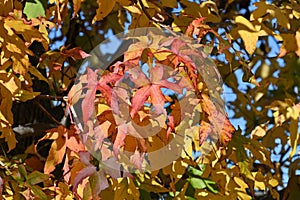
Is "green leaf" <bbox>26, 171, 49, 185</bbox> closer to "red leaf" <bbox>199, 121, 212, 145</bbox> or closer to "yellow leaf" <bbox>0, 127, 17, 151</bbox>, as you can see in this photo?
"yellow leaf" <bbox>0, 127, 17, 151</bbox>

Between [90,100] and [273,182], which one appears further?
[273,182]

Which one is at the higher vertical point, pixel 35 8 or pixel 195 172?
pixel 35 8

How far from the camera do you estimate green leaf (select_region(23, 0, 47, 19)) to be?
4.14ft

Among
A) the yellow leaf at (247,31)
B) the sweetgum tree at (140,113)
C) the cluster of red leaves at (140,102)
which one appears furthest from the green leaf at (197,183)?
the yellow leaf at (247,31)

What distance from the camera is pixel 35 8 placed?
1.28m

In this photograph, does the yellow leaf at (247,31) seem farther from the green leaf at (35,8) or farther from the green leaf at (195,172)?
the green leaf at (35,8)

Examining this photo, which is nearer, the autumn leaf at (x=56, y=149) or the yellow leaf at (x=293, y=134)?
the autumn leaf at (x=56, y=149)

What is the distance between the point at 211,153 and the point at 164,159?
0.16 meters

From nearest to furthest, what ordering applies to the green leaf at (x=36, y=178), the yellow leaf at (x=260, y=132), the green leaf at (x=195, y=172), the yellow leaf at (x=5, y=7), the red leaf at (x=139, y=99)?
the red leaf at (x=139, y=99) < the green leaf at (x=36, y=178) < the yellow leaf at (x=5, y=7) < the green leaf at (x=195, y=172) < the yellow leaf at (x=260, y=132)

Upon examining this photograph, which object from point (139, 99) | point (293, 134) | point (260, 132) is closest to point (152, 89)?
point (139, 99)

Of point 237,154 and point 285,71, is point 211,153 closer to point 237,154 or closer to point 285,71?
point 237,154

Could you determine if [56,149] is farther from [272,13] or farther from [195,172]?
[272,13]

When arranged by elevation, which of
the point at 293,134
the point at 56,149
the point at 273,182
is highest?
the point at 56,149

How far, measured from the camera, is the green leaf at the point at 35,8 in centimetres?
126
